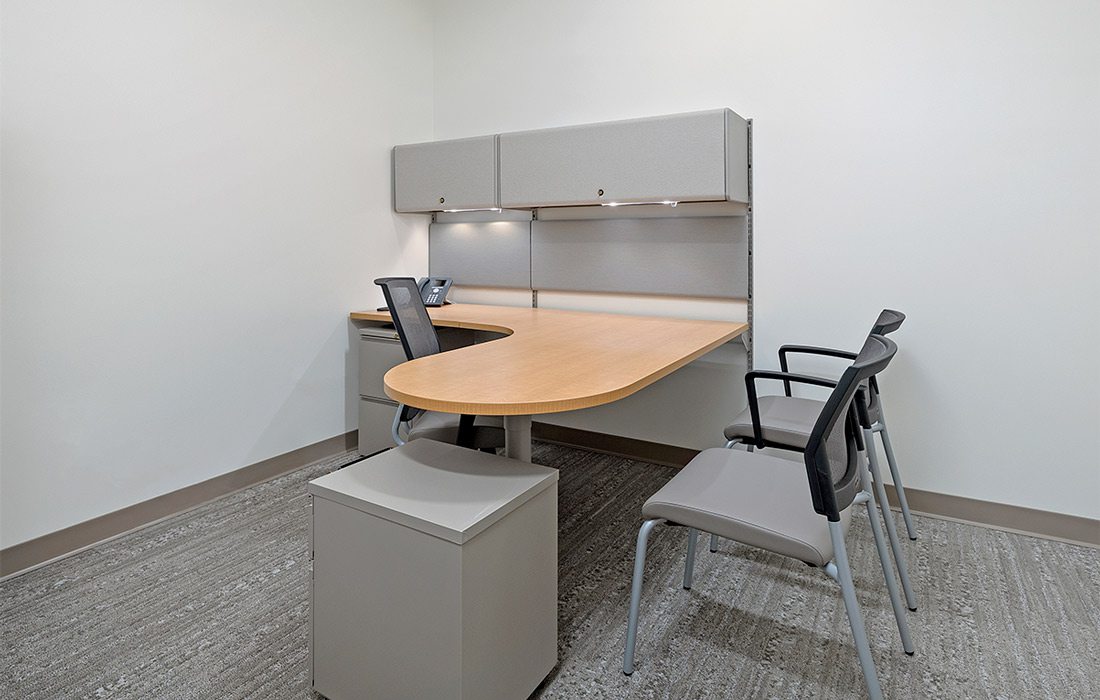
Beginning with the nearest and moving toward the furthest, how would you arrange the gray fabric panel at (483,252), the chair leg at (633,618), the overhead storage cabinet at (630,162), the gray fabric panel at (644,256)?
the chair leg at (633,618) < the overhead storage cabinet at (630,162) < the gray fabric panel at (644,256) < the gray fabric panel at (483,252)

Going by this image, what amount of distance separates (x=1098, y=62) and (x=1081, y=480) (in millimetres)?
1571

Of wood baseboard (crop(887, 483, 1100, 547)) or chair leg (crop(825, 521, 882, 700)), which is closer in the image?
chair leg (crop(825, 521, 882, 700))

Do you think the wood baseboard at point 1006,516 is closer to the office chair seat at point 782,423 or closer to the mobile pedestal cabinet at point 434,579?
the office chair seat at point 782,423

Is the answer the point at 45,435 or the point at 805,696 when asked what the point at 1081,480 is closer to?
the point at 805,696

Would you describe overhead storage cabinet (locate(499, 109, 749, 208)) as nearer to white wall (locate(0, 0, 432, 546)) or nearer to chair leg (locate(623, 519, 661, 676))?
white wall (locate(0, 0, 432, 546))

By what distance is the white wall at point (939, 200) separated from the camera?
2.33 m

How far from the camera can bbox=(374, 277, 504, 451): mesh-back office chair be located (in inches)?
85.1

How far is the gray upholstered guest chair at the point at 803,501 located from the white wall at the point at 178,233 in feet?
6.89

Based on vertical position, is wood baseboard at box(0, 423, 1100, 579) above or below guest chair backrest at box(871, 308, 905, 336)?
below

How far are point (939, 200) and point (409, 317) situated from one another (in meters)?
2.22

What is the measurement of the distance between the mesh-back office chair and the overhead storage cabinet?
92cm

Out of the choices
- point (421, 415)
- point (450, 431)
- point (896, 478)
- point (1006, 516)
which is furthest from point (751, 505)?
point (1006, 516)

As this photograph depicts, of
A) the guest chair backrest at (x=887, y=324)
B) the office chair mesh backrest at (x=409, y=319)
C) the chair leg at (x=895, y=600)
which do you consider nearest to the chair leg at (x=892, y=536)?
the chair leg at (x=895, y=600)

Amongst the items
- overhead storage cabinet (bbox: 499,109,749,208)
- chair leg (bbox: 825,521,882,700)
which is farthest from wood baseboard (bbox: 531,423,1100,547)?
overhead storage cabinet (bbox: 499,109,749,208)
